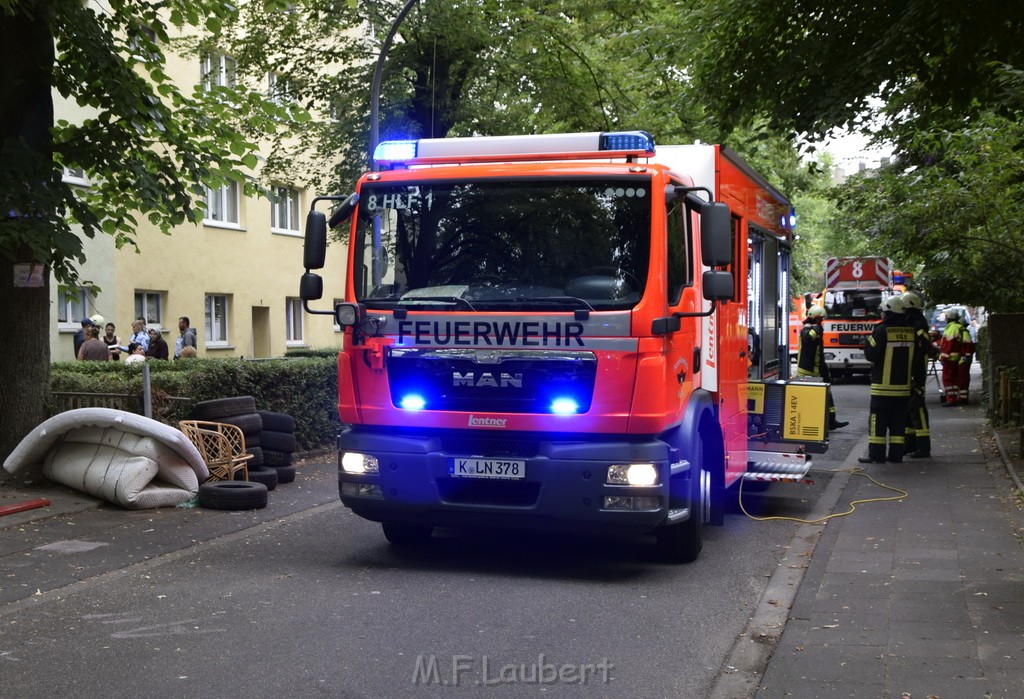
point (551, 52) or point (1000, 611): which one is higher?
point (551, 52)

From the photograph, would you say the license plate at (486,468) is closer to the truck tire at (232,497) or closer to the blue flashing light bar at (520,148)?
the blue flashing light bar at (520,148)

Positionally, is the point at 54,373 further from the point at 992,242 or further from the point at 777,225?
the point at 992,242

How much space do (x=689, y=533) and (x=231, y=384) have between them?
259 inches

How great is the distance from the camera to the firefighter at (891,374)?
13844mm

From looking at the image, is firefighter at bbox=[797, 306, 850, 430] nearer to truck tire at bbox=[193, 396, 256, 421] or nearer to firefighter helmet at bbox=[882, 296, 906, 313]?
firefighter helmet at bbox=[882, 296, 906, 313]

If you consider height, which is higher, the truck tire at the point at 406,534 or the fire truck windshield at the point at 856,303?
the fire truck windshield at the point at 856,303

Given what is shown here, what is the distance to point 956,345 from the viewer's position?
23.5 m

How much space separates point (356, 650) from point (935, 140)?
1179 cm

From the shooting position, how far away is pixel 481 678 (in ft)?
18.0

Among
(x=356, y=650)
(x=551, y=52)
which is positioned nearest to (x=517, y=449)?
(x=356, y=650)

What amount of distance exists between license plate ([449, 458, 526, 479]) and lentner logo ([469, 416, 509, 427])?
0.22 metres

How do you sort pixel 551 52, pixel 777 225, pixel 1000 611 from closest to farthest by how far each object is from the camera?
pixel 1000 611 < pixel 777 225 < pixel 551 52

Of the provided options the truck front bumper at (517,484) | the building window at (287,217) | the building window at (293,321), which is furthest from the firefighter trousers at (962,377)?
the building window at (293,321)

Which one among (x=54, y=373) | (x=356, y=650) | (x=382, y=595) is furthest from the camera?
(x=54, y=373)
